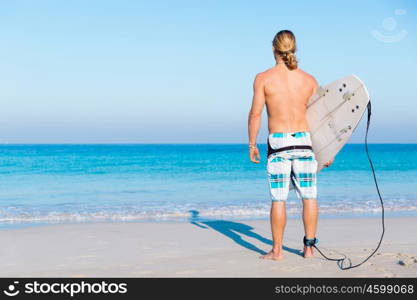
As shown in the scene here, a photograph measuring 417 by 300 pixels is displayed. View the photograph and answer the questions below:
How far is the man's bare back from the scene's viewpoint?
4.31 meters

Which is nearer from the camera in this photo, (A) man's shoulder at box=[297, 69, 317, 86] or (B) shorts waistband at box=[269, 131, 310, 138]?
(B) shorts waistband at box=[269, 131, 310, 138]

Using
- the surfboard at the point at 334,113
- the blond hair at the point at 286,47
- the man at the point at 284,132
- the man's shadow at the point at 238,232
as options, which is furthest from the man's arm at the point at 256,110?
the man's shadow at the point at 238,232

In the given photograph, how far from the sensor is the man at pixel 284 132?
14.0ft

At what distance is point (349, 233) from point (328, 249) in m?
1.39

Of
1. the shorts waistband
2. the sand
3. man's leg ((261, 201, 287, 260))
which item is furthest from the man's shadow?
the shorts waistband

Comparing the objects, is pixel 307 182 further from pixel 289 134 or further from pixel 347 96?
pixel 347 96

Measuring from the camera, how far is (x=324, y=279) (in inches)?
151

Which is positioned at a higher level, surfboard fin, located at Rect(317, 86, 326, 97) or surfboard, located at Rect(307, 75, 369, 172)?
surfboard fin, located at Rect(317, 86, 326, 97)

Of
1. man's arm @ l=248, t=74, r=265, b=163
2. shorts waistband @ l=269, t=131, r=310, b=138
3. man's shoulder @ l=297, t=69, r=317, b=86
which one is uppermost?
man's shoulder @ l=297, t=69, r=317, b=86

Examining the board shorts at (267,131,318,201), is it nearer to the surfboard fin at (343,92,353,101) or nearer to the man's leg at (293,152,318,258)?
the man's leg at (293,152,318,258)

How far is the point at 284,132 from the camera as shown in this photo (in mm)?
4309

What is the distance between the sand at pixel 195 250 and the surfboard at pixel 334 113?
3.25 ft

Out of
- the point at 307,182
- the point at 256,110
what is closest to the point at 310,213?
the point at 307,182

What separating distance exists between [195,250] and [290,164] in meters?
1.53
